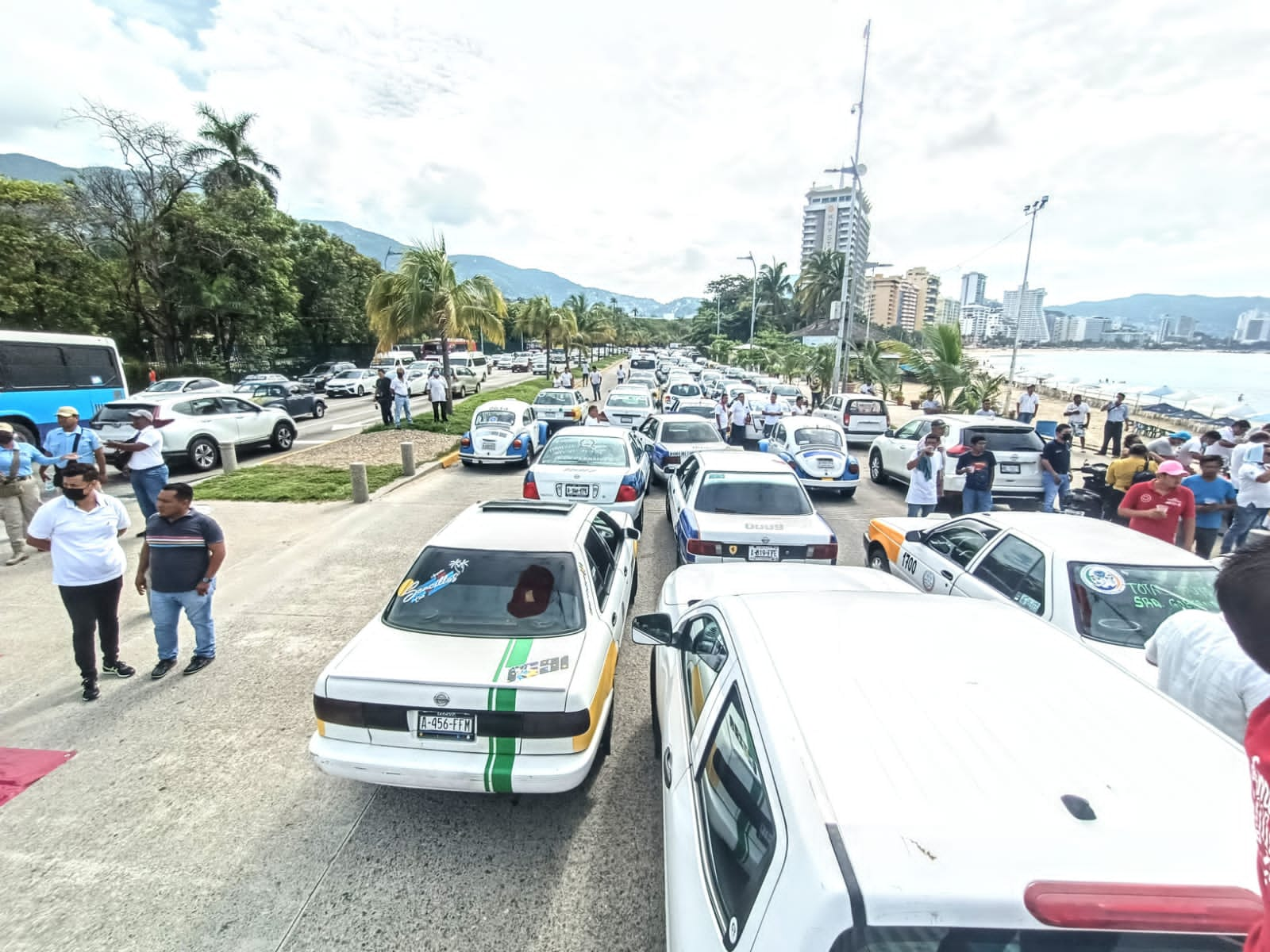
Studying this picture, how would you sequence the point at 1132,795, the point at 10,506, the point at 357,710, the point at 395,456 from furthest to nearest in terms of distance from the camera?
the point at 395,456
the point at 10,506
the point at 357,710
the point at 1132,795

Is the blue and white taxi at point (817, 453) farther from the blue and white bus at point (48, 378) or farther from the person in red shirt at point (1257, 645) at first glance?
the blue and white bus at point (48, 378)

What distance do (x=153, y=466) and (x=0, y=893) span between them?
5.96m

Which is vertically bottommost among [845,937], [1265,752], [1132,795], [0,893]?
[0,893]

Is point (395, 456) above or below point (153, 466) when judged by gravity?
below

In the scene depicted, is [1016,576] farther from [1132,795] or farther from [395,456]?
[395,456]

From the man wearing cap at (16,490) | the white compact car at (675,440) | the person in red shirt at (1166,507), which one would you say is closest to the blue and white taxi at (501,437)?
the white compact car at (675,440)

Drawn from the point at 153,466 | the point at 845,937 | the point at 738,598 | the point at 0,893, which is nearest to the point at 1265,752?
the point at 845,937

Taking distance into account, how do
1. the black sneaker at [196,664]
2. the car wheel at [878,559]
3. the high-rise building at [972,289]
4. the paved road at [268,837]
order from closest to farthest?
the paved road at [268,837]
the black sneaker at [196,664]
the car wheel at [878,559]
the high-rise building at [972,289]

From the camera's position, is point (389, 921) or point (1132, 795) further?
point (389, 921)

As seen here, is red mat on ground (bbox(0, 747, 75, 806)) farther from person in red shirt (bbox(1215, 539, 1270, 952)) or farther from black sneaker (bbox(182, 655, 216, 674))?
person in red shirt (bbox(1215, 539, 1270, 952))

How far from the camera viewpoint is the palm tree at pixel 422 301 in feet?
57.6

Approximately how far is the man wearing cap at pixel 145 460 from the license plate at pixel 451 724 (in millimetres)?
6306

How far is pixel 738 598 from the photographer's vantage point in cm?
286

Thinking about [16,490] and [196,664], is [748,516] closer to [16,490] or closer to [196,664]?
[196,664]
